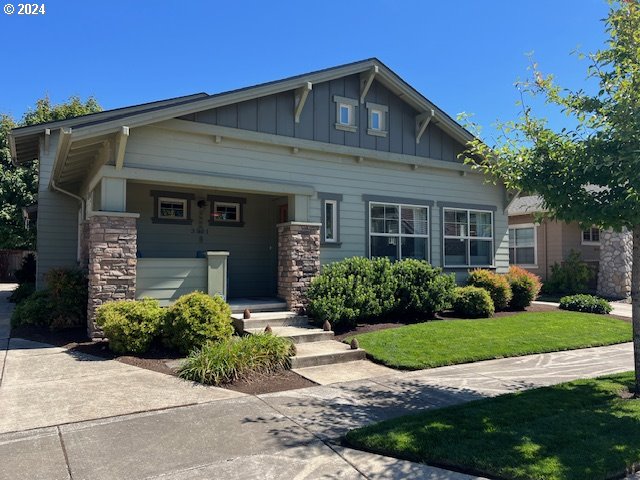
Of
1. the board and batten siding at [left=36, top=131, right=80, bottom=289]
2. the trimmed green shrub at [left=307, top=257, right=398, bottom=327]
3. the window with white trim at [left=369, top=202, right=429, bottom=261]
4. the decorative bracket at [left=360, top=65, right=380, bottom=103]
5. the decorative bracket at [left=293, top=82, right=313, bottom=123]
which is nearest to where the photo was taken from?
the trimmed green shrub at [left=307, top=257, right=398, bottom=327]

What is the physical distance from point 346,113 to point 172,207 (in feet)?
16.3

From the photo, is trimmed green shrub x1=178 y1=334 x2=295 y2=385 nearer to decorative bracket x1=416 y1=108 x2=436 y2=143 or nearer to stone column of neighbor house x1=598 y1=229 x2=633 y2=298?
decorative bracket x1=416 y1=108 x2=436 y2=143

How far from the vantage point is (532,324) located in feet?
36.1

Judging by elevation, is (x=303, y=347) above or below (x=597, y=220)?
below

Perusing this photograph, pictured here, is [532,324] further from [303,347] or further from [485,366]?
[303,347]

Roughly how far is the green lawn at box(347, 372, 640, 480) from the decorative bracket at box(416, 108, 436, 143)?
8.29 metres

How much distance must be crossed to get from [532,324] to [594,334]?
1267 millimetres

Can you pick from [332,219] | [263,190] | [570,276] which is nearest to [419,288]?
[332,219]

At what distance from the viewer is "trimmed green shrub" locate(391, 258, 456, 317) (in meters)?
10.9

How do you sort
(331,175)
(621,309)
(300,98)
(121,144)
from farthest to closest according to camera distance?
(621,309), (331,175), (300,98), (121,144)

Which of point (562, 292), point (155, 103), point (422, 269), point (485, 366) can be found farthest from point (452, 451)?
point (562, 292)

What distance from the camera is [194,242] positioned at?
1185 cm

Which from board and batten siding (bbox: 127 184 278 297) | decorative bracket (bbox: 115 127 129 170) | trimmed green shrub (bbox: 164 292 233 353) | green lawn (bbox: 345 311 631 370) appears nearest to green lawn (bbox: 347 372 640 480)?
green lawn (bbox: 345 311 631 370)

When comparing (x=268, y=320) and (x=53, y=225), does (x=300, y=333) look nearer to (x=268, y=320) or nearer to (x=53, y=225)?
(x=268, y=320)
